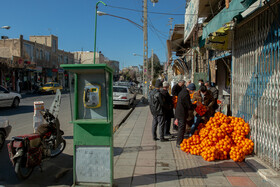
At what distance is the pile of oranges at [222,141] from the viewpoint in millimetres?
4910

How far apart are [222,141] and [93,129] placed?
10.00 feet

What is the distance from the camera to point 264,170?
13.5 feet

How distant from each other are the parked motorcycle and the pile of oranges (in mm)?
3072

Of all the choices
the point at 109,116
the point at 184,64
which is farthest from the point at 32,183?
the point at 184,64

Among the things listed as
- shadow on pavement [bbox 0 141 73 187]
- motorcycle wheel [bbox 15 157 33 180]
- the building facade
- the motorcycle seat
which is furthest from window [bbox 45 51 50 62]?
motorcycle wheel [bbox 15 157 33 180]

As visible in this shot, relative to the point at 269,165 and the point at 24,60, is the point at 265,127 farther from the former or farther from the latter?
the point at 24,60

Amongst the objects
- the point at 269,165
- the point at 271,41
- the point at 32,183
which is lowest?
the point at 32,183

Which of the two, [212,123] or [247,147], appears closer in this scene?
[247,147]

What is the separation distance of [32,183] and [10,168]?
943 mm

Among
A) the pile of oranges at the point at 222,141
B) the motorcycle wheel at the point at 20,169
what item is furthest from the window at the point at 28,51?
the pile of oranges at the point at 222,141

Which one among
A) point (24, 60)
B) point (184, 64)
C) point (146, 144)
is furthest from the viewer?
point (24, 60)

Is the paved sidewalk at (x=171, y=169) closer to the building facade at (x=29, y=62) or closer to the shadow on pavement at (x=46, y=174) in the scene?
the shadow on pavement at (x=46, y=174)

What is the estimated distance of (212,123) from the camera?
18.6 ft

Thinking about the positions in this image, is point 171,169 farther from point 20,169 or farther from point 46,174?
point 20,169
